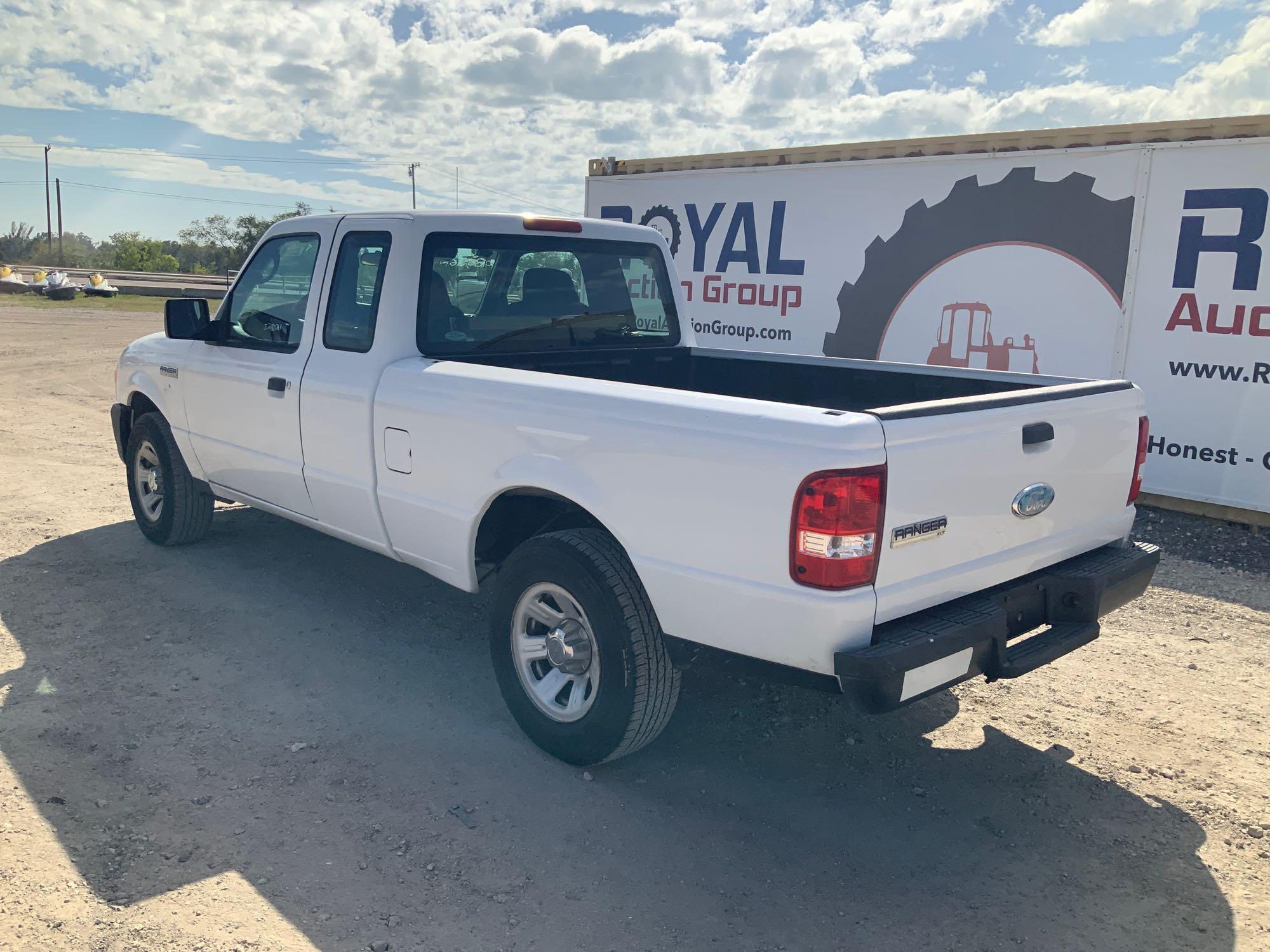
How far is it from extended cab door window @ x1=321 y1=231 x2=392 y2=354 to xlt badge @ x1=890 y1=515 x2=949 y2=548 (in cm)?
259

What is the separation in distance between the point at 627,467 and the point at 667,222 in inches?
335

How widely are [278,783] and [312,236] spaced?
8.99 feet

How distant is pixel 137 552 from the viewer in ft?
20.6

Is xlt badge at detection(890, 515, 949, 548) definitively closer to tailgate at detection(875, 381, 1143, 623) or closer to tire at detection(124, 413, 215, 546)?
tailgate at detection(875, 381, 1143, 623)

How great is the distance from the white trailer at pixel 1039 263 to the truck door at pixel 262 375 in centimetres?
589

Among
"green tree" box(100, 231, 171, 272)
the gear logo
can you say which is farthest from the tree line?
the gear logo

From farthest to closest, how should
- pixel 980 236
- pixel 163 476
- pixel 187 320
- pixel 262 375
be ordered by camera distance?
1. pixel 980 236
2. pixel 163 476
3. pixel 187 320
4. pixel 262 375

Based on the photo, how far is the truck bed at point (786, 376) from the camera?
14.8ft

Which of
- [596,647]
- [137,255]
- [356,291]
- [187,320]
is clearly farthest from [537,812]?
[137,255]

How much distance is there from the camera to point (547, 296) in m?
4.89

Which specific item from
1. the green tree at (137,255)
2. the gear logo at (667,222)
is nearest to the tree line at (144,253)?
the green tree at (137,255)

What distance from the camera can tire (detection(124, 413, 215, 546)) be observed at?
6.12m

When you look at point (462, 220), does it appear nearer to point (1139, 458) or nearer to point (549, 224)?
point (549, 224)

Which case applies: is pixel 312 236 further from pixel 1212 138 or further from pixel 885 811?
pixel 1212 138
